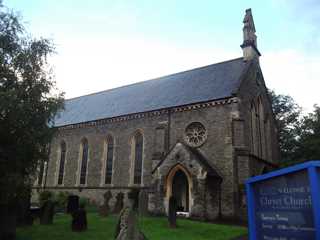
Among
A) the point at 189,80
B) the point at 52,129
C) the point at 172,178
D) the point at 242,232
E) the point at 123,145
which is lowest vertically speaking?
the point at 242,232

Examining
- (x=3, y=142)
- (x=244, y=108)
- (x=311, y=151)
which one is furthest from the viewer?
(x=311, y=151)

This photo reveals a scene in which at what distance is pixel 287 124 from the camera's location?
35250 millimetres

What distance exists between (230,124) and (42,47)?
12885mm

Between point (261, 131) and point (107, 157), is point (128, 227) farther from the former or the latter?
point (107, 157)

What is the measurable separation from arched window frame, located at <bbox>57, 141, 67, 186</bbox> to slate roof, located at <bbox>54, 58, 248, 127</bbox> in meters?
2.44

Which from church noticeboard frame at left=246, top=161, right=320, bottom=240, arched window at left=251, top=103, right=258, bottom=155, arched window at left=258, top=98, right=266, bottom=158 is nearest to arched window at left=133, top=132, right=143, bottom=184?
arched window at left=251, top=103, right=258, bottom=155

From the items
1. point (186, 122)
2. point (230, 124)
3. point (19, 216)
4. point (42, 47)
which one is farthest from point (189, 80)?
point (19, 216)

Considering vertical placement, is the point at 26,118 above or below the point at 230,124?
below

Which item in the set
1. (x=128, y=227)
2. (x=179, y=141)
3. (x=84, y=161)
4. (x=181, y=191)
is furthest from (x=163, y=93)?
(x=128, y=227)

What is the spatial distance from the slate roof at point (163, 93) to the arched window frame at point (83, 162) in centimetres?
249

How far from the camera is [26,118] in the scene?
40.9ft

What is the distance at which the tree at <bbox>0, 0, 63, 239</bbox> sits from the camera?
11.9 meters

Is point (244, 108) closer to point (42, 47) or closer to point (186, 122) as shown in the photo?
point (186, 122)

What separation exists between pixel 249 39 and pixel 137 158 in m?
13.7
